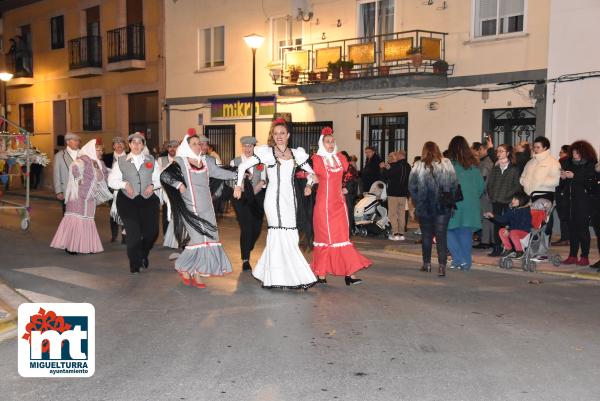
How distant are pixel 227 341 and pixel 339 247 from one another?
9.75ft

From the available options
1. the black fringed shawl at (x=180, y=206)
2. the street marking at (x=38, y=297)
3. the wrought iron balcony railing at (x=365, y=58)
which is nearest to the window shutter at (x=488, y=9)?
the wrought iron balcony railing at (x=365, y=58)

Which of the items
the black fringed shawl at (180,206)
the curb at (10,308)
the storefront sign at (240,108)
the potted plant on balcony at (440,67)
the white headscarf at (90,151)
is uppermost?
the potted plant on balcony at (440,67)

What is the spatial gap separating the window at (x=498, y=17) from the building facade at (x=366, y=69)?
0.9 inches

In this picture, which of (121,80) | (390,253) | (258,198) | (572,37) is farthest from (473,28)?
(121,80)

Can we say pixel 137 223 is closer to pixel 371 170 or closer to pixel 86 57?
pixel 371 170

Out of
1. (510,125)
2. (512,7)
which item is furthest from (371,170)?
(512,7)

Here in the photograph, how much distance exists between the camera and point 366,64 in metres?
19.6

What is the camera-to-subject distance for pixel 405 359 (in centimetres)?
608

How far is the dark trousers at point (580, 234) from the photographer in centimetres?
1095

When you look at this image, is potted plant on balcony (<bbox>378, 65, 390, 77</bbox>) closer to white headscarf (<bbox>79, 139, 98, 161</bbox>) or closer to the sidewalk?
the sidewalk

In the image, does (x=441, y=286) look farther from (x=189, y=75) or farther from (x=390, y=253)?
(x=189, y=75)

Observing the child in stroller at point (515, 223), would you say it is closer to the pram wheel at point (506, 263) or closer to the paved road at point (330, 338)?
the pram wheel at point (506, 263)

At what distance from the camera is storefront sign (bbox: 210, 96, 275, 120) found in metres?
23.3

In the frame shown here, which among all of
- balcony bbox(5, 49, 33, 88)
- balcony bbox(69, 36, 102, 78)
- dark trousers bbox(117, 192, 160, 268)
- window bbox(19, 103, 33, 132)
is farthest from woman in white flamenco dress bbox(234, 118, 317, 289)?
window bbox(19, 103, 33, 132)
